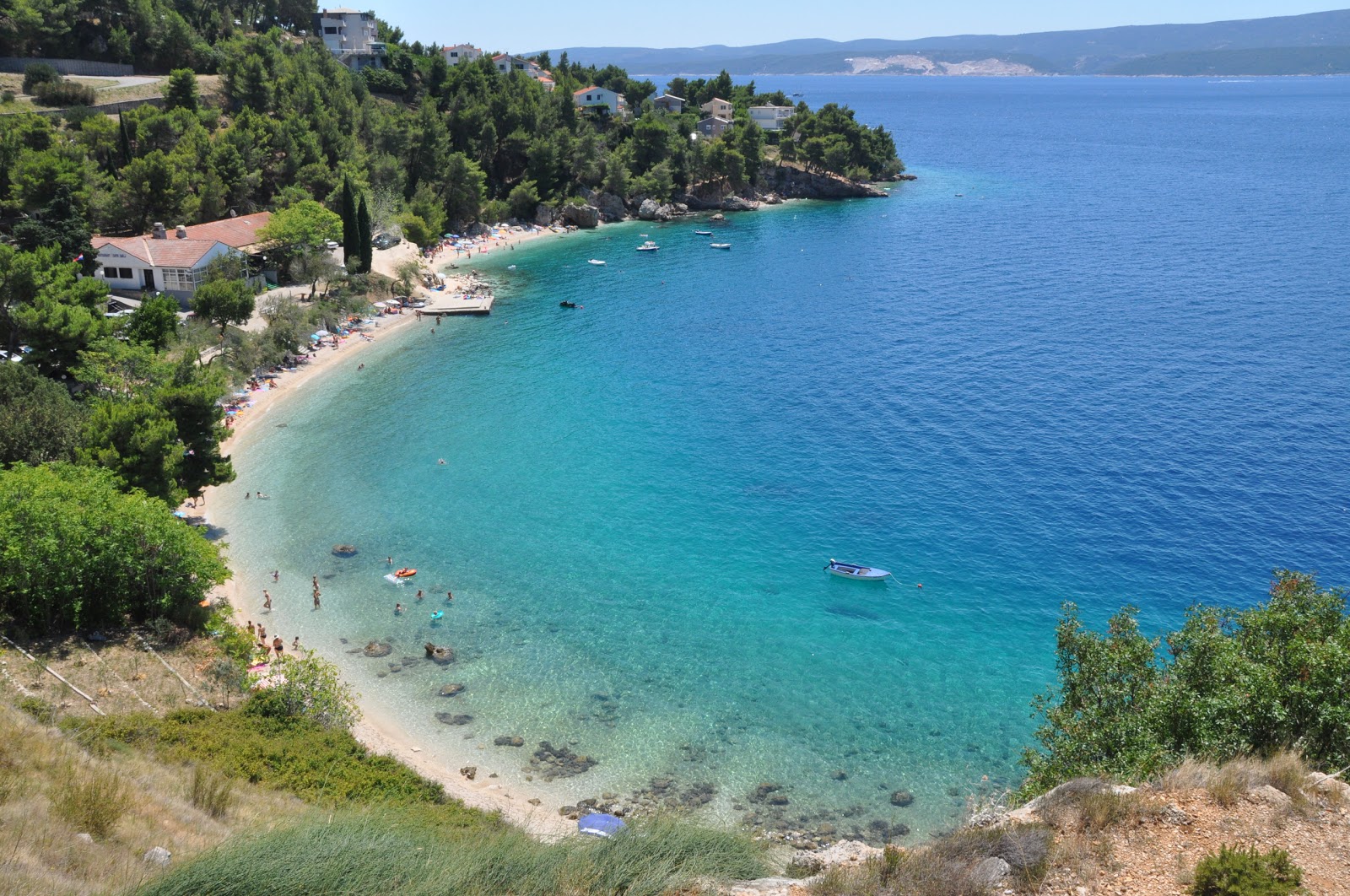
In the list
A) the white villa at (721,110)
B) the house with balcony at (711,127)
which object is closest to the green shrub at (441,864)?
the house with balcony at (711,127)

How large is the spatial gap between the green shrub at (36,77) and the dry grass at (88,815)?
92.5 m

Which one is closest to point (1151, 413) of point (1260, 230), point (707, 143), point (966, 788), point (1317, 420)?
point (1317, 420)

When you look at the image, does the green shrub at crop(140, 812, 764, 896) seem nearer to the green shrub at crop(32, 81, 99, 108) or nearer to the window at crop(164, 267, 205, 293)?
the window at crop(164, 267, 205, 293)

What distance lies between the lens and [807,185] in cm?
14150

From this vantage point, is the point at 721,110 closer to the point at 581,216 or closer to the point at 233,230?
the point at 581,216

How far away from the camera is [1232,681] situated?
806 inches

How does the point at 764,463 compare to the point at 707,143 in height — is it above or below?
below

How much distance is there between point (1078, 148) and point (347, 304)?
169699 millimetres

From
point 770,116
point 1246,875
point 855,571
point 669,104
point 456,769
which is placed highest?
point 669,104

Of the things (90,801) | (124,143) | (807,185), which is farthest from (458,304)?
(807,185)

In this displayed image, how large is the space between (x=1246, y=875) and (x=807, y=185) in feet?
447

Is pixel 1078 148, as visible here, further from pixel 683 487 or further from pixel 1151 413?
pixel 683 487

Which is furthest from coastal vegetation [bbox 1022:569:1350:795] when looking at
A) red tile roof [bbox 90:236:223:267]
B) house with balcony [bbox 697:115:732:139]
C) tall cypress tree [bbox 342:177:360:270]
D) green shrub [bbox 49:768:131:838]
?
house with balcony [bbox 697:115:732:139]

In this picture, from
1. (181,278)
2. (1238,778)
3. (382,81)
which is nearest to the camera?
(1238,778)
